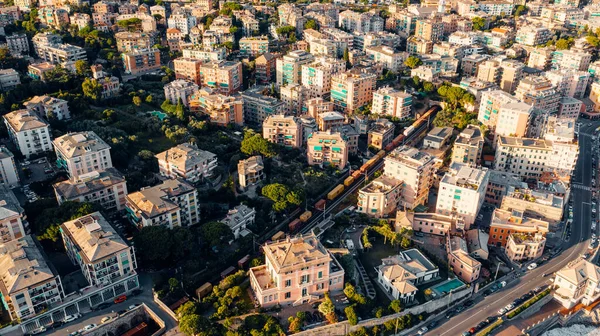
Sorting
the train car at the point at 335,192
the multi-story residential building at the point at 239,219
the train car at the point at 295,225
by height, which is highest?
the multi-story residential building at the point at 239,219

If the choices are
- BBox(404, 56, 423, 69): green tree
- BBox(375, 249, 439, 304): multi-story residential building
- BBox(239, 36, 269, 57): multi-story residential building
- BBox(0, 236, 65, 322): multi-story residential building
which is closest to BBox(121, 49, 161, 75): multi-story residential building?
BBox(239, 36, 269, 57): multi-story residential building

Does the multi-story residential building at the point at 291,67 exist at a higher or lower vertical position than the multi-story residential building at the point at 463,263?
higher

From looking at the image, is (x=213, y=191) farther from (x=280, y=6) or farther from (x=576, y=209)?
(x=280, y=6)

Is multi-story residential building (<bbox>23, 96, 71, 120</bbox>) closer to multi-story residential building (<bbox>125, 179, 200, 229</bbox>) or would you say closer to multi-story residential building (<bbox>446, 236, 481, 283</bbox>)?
multi-story residential building (<bbox>125, 179, 200, 229</bbox>)

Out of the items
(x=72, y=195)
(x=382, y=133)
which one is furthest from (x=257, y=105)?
(x=72, y=195)

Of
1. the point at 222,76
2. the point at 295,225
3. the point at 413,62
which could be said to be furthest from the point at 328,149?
the point at 413,62

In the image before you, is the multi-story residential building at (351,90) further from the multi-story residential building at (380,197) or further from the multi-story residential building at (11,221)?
the multi-story residential building at (11,221)

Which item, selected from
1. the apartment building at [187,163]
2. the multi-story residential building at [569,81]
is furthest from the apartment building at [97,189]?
the multi-story residential building at [569,81]
